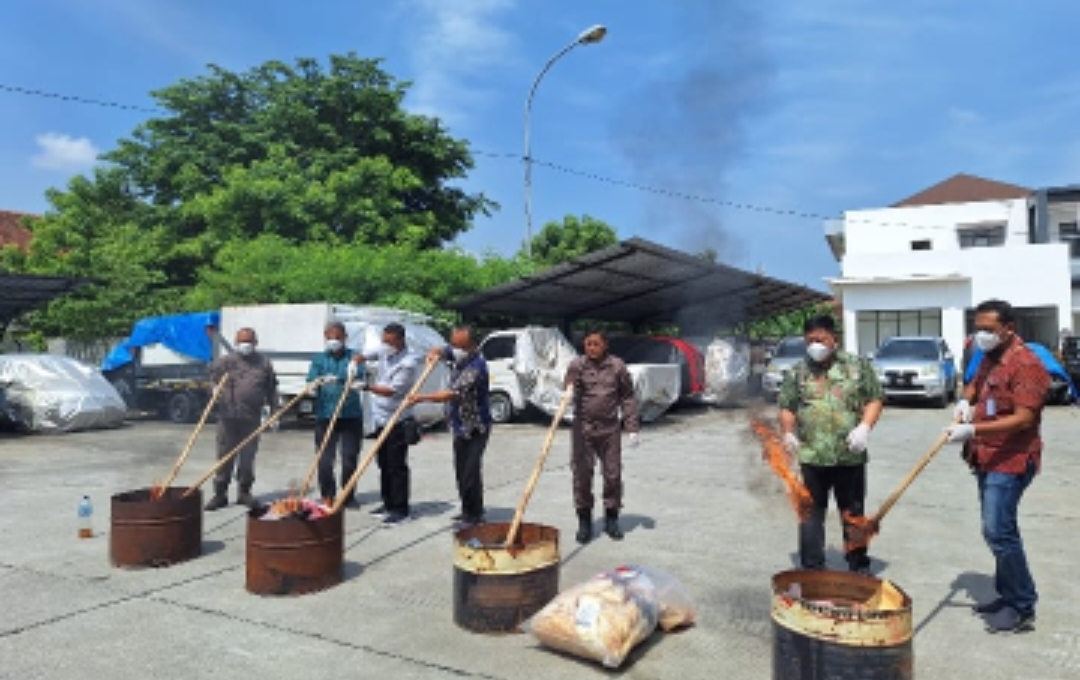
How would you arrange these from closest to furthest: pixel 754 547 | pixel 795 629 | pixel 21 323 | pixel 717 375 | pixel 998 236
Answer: pixel 795 629
pixel 754 547
pixel 717 375
pixel 21 323
pixel 998 236

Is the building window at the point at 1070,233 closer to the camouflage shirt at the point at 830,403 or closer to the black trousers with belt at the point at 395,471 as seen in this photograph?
the camouflage shirt at the point at 830,403

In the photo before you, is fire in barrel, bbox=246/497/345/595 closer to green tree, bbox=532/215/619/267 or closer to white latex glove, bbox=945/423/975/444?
white latex glove, bbox=945/423/975/444

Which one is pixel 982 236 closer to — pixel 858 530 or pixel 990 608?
pixel 990 608

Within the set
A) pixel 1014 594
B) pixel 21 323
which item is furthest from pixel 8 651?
pixel 21 323

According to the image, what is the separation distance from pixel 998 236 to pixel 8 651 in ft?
111

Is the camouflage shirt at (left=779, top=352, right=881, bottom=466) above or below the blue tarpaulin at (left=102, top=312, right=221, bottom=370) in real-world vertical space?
below

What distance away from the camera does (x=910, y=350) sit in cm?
1897

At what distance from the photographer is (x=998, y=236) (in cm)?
3100

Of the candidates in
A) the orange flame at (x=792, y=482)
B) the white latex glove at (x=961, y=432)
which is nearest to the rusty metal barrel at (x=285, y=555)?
the orange flame at (x=792, y=482)

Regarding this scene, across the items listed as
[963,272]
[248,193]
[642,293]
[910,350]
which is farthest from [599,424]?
[963,272]

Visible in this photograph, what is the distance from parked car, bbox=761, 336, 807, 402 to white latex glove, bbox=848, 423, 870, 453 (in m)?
12.9

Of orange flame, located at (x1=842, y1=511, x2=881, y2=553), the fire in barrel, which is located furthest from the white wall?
the fire in barrel

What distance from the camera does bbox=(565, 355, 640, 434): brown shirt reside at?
6.36 m

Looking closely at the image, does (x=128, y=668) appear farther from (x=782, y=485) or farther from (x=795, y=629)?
(x=782, y=485)
